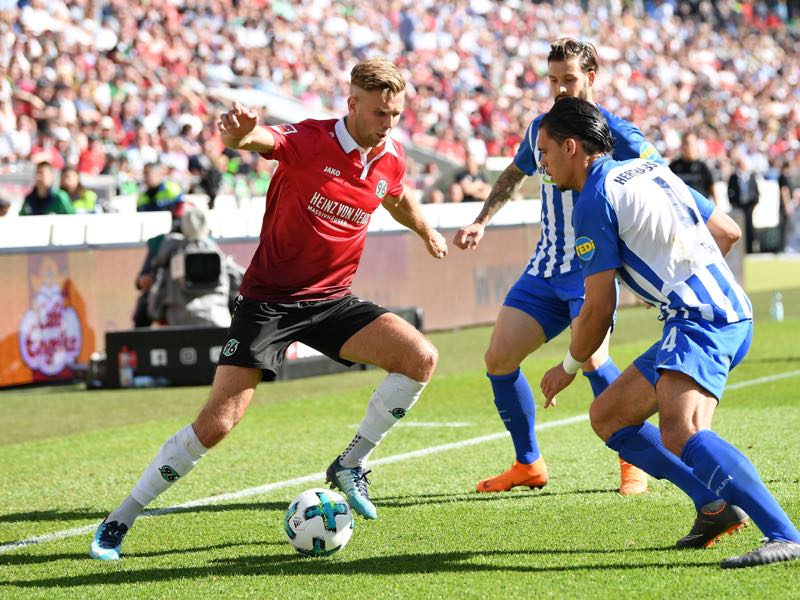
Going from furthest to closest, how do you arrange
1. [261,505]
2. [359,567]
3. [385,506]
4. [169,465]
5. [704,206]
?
[261,505], [385,506], [704,206], [169,465], [359,567]

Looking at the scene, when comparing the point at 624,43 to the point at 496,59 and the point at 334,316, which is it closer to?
the point at 496,59

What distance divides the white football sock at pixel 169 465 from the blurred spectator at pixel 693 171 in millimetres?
10273

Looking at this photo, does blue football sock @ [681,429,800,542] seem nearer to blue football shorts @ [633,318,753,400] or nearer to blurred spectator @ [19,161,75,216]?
blue football shorts @ [633,318,753,400]

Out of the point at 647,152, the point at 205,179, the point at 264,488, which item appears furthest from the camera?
the point at 205,179

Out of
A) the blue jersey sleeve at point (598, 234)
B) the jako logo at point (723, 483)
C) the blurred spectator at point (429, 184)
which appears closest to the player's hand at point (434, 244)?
the blue jersey sleeve at point (598, 234)

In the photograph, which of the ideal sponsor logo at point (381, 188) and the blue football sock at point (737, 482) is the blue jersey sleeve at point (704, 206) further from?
the ideal sponsor logo at point (381, 188)

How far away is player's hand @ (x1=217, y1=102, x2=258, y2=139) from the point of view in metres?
5.43

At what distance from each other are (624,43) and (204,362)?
1193 inches

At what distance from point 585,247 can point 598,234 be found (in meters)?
0.07

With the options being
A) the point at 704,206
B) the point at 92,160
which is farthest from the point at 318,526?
the point at 92,160

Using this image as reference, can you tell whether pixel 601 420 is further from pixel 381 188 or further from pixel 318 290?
pixel 381 188

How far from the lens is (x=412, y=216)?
6.66m

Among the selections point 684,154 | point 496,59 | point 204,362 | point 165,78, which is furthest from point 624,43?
point 204,362

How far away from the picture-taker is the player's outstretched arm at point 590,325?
16.2 feet
